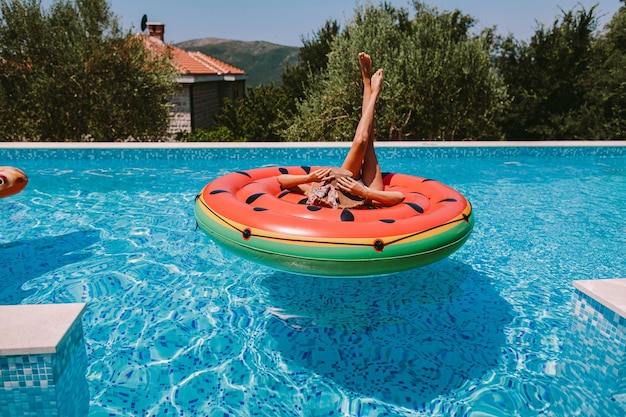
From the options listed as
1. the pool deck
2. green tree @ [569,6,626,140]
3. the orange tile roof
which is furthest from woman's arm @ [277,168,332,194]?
the orange tile roof

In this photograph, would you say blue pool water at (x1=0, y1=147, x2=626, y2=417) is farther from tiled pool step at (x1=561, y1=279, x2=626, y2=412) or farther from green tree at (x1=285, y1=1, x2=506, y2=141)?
green tree at (x1=285, y1=1, x2=506, y2=141)

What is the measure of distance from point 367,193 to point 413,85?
817 cm

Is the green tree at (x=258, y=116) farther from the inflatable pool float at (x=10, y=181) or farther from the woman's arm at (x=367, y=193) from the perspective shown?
the woman's arm at (x=367, y=193)

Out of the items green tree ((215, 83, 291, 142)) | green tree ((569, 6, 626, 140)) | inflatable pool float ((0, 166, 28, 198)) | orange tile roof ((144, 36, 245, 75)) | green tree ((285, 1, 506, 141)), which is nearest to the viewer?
inflatable pool float ((0, 166, 28, 198))

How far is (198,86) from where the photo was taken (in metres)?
15.8

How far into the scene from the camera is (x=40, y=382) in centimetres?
222

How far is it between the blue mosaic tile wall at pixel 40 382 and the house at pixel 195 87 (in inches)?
416

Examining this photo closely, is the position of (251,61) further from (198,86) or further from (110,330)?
(110,330)

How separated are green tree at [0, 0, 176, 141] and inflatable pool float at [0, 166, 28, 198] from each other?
6895 mm

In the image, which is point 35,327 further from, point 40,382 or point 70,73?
point 70,73

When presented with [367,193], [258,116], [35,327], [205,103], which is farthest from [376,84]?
[205,103]

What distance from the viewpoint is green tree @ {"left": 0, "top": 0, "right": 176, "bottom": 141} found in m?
10.4

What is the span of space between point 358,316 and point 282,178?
1.29m

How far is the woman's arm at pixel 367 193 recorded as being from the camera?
3.64 m
